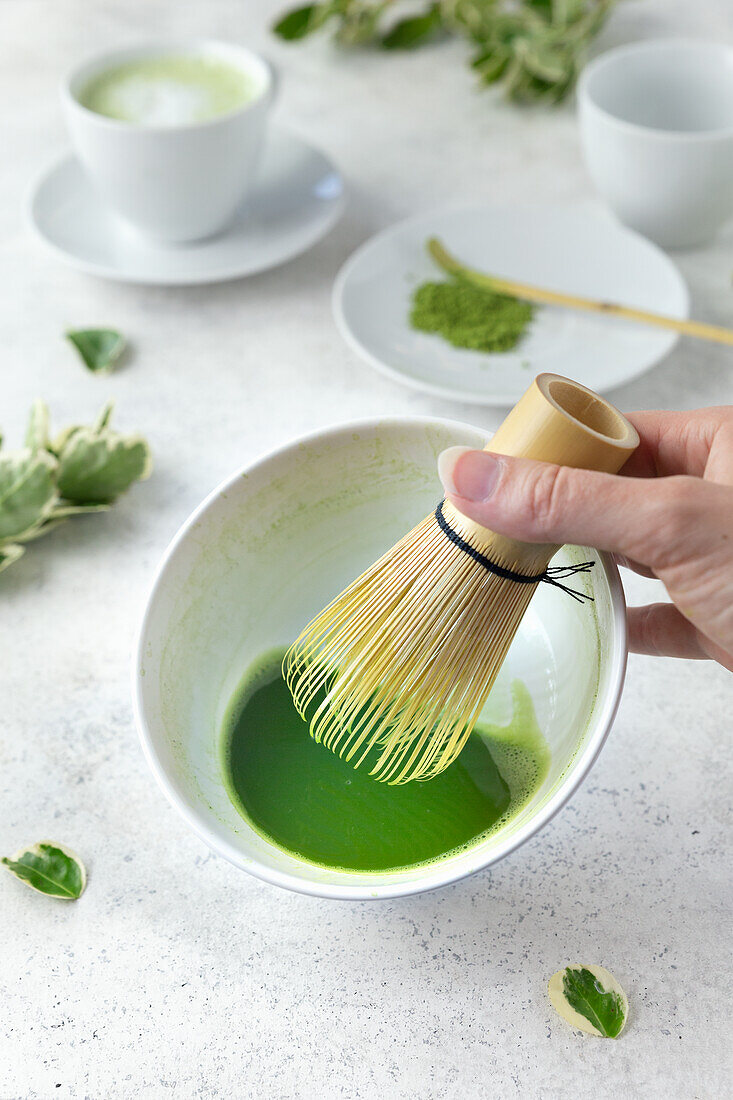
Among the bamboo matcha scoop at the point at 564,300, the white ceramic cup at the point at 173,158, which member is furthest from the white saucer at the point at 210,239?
the bamboo matcha scoop at the point at 564,300

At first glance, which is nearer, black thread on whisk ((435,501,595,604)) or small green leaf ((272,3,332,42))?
black thread on whisk ((435,501,595,604))

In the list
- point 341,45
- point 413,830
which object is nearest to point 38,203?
point 341,45

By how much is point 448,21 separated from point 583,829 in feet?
3.48

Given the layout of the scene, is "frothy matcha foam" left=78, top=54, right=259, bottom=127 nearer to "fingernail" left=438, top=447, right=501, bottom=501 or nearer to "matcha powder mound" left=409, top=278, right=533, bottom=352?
"matcha powder mound" left=409, top=278, right=533, bottom=352

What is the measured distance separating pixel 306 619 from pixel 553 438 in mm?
248

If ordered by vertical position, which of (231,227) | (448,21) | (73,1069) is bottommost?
(73,1069)

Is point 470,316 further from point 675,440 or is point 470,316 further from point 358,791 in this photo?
point 358,791

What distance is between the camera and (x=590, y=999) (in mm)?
490

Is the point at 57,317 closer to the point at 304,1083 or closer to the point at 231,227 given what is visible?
the point at 231,227

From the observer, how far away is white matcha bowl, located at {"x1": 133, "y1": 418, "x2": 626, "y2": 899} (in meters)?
0.46

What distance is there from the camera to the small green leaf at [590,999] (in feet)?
1.59

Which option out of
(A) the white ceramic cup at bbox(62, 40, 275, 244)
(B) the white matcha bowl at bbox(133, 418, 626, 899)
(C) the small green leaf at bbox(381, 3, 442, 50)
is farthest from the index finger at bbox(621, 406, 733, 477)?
(C) the small green leaf at bbox(381, 3, 442, 50)

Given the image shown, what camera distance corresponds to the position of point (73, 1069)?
0.48m

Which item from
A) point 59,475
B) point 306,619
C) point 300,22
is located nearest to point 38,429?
point 59,475
